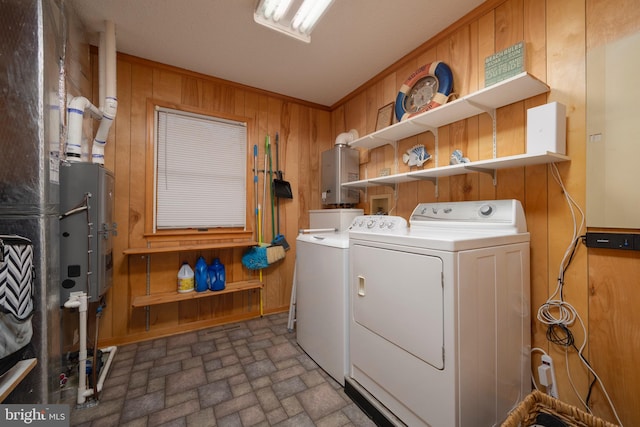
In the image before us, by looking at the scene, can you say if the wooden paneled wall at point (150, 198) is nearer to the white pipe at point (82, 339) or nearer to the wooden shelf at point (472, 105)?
the white pipe at point (82, 339)

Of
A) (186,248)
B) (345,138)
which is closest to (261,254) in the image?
(186,248)

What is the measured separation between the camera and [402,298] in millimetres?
1301

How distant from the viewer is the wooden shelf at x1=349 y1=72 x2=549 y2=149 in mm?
1419

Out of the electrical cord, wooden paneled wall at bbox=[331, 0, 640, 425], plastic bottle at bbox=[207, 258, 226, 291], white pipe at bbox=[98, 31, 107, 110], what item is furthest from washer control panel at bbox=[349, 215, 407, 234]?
white pipe at bbox=[98, 31, 107, 110]

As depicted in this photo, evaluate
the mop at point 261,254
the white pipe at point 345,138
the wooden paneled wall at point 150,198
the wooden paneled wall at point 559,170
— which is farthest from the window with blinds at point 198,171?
the wooden paneled wall at point 559,170

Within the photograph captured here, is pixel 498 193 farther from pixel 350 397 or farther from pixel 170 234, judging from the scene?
pixel 170 234

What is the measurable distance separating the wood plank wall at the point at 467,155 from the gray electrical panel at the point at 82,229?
0.73 metres

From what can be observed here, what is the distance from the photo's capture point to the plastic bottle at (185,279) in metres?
2.42

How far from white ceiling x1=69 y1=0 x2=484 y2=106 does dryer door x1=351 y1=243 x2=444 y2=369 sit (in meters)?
1.67

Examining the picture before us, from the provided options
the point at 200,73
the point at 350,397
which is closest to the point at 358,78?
the point at 200,73

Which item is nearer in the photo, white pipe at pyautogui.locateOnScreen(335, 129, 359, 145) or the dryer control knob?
the dryer control knob

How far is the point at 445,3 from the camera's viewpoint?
172cm

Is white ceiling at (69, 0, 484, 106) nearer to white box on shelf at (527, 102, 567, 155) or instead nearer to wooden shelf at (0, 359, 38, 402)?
white box on shelf at (527, 102, 567, 155)

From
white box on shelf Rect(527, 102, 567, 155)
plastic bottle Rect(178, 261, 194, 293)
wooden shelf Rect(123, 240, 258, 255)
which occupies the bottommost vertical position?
plastic bottle Rect(178, 261, 194, 293)
